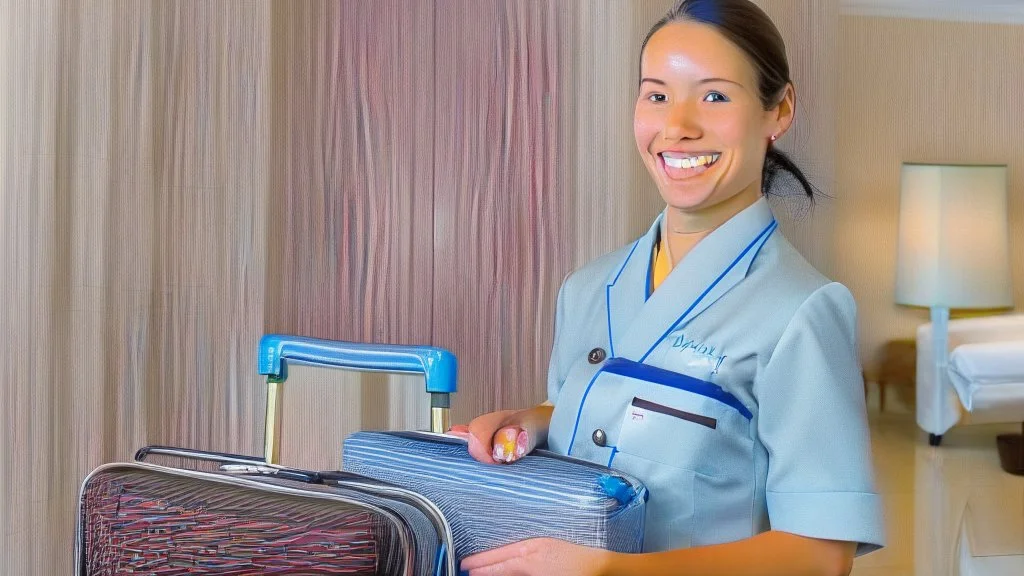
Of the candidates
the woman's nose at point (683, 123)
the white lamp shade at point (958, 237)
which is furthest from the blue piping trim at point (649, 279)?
the white lamp shade at point (958, 237)

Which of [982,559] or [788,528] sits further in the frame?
[982,559]

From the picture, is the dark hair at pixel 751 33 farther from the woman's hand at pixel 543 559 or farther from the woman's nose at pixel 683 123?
the woman's hand at pixel 543 559

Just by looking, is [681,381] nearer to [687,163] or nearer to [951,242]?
[687,163]

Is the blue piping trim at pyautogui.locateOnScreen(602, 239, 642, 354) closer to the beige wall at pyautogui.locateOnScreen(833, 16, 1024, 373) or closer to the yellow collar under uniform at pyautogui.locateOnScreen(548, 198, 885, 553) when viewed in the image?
the yellow collar under uniform at pyautogui.locateOnScreen(548, 198, 885, 553)

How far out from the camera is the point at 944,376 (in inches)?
41.7

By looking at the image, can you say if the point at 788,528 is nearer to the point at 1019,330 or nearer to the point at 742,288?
the point at 742,288

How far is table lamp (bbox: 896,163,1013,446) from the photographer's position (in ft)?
3.38

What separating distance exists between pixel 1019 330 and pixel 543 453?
0.52 metres

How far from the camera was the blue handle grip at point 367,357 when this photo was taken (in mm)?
928

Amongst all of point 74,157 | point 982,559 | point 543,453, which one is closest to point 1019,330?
point 982,559

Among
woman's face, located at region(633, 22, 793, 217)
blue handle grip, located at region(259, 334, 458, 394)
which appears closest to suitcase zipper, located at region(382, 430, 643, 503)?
blue handle grip, located at region(259, 334, 458, 394)

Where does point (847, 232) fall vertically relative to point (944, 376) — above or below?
above

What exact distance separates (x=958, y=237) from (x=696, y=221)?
0.35 meters

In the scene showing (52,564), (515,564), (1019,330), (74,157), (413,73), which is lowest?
(52,564)
